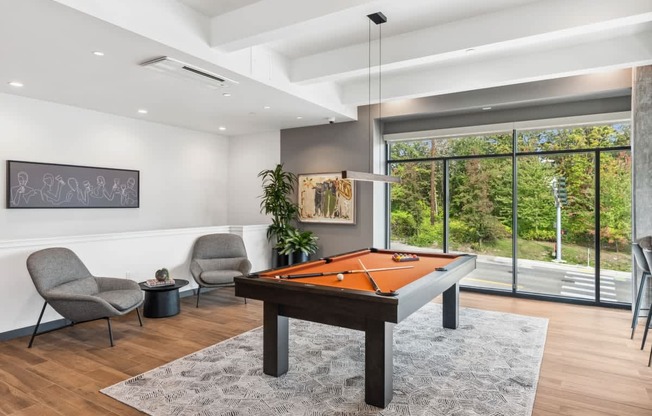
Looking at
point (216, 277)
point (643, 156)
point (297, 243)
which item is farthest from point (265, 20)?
point (643, 156)

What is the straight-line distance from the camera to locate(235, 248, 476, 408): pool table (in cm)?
261

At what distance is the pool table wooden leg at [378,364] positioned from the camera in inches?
107

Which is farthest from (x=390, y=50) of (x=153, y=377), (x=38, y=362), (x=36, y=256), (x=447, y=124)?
(x=38, y=362)

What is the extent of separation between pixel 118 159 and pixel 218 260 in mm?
2263

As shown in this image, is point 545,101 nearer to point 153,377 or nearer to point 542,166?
point 542,166

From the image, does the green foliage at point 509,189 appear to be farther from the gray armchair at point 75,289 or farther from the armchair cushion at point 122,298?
the gray armchair at point 75,289

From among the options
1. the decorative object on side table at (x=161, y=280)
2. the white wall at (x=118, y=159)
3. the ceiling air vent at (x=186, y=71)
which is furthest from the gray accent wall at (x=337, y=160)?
the decorative object on side table at (x=161, y=280)

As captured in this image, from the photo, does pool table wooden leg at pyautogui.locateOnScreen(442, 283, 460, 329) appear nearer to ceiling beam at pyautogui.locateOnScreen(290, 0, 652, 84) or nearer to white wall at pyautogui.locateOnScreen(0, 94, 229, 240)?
ceiling beam at pyautogui.locateOnScreen(290, 0, 652, 84)

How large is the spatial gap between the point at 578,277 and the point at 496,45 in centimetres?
373

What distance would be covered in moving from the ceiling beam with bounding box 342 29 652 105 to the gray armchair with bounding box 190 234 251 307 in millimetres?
2955

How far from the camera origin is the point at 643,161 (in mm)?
4566

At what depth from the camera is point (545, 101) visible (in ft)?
18.2

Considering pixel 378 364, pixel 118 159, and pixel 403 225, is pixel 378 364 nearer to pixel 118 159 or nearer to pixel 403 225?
pixel 403 225

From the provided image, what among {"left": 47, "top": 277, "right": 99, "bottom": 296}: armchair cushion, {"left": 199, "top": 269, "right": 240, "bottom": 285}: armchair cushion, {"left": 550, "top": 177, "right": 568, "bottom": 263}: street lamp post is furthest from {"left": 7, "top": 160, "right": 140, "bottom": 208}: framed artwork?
{"left": 550, "top": 177, "right": 568, "bottom": 263}: street lamp post
